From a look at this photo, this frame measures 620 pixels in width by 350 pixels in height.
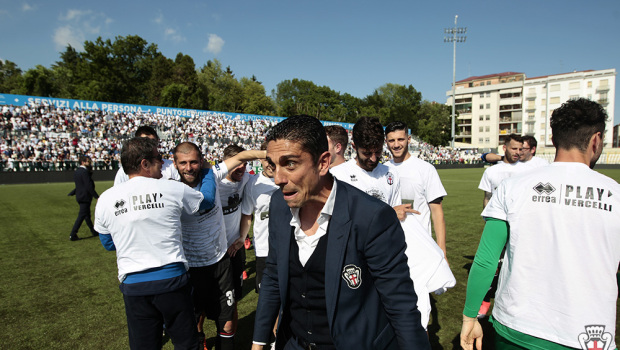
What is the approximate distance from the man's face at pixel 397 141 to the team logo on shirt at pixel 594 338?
110 inches

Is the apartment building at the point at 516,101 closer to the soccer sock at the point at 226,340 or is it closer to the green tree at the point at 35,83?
the soccer sock at the point at 226,340

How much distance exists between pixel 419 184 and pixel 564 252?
2.44 metres

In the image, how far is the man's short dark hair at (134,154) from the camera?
9.35 ft

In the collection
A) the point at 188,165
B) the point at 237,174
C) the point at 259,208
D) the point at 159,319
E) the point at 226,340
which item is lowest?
the point at 226,340

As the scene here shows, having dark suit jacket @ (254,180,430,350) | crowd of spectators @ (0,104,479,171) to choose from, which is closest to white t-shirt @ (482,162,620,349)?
dark suit jacket @ (254,180,430,350)

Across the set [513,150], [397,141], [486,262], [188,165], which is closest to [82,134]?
[188,165]

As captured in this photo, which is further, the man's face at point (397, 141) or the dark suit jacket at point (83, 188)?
the dark suit jacket at point (83, 188)

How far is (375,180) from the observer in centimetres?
375

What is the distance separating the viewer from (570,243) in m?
1.87

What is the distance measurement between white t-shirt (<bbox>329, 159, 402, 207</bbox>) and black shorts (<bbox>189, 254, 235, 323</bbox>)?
1.71 metres

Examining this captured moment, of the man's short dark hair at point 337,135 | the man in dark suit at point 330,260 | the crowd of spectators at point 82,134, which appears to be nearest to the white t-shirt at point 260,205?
the man's short dark hair at point 337,135

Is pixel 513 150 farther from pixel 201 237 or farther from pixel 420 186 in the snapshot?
pixel 201 237

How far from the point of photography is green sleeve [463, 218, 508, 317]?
6.95ft

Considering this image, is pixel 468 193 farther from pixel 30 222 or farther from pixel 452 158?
pixel 452 158
